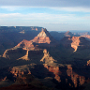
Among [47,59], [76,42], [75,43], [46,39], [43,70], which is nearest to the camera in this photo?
[43,70]

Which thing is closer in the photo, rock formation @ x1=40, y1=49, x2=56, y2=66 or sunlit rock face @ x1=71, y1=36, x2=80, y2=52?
rock formation @ x1=40, y1=49, x2=56, y2=66

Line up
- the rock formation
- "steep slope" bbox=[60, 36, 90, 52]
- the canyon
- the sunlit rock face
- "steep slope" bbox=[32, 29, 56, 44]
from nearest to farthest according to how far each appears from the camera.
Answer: the canyon → the rock formation → the sunlit rock face → "steep slope" bbox=[60, 36, 90, 52] → "steep slope" bbox=[32, 29, 56, 44]

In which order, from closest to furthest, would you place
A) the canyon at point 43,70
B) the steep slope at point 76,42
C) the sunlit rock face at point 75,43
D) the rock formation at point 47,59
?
the canyon at point 43,70 → the rock formation at point 47,59 → the sunlit rock face at point 75,43 → the steep slope at point 76,42

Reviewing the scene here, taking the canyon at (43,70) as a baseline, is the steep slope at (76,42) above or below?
above

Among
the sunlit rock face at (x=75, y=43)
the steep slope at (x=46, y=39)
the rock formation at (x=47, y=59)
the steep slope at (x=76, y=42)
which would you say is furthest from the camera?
the steep slope at (x=46, y=39)

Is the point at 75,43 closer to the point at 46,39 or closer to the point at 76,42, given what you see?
the point at 76,42

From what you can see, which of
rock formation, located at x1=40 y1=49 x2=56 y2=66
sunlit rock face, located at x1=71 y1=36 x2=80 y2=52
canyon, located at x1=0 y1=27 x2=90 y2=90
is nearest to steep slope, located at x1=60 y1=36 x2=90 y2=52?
sunlit rock face, located at x1=71 y1=36 x2=80 y2=52

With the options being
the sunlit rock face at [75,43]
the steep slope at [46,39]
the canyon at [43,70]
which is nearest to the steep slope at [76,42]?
the sunlit rock face at [75,43]

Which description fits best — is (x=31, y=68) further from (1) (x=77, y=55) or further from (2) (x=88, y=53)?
(2) (x=88, y=53)

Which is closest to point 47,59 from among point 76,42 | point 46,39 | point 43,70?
point 43,70

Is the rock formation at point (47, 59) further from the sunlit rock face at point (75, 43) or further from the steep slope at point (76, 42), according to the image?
the sunlit rock face at point (75, 43)

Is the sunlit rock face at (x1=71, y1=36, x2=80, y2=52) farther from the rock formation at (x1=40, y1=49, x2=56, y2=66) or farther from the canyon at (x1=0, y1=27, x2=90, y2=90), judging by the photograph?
the rock formation at (x1=40, y1=49, x2=56, y2=66)

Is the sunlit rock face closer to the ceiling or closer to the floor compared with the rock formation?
closer to the ceiling
